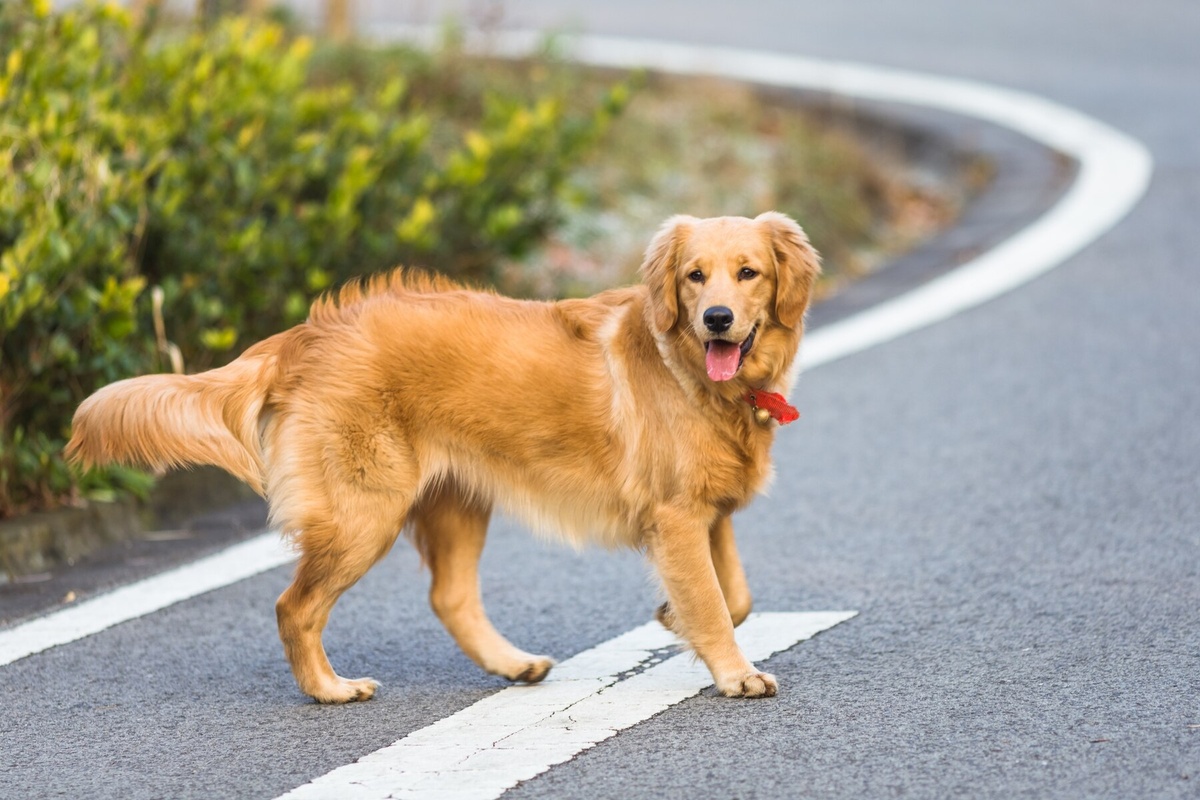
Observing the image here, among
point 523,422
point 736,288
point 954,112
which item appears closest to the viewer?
point 736,288

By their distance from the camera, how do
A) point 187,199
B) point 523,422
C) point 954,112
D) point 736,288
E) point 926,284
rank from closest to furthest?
point 736,288 < point 523,422 < point 187,199 < point 926,284 < point 954,112

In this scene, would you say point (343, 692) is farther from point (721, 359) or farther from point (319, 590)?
point (721, 359)

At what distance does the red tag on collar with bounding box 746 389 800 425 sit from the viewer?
4727 mm

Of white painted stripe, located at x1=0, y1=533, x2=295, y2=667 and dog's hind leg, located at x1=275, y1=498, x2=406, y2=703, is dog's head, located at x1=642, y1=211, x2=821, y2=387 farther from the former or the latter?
white painted stripe, located at x1=0, y1=533, x2=295, y2=667

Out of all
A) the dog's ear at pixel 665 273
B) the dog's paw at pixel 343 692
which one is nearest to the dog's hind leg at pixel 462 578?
the dog's paw at pixel 343 692

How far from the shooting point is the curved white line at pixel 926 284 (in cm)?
555

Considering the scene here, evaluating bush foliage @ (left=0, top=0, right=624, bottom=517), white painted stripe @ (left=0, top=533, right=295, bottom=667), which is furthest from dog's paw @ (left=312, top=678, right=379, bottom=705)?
bush foliage @ (left=0, top=0, right=624, bottom=517)

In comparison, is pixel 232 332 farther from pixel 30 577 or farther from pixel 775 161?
pixel 775 161

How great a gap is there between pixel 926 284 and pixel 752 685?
5.52m

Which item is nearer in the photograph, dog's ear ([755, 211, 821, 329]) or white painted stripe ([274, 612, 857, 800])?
white painted stripe ([274, 612, 857, 800])

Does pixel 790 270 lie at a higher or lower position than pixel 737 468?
higher

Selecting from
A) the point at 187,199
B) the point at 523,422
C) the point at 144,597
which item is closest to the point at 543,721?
the point at 523,422

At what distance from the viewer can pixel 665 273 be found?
4727 millimetres

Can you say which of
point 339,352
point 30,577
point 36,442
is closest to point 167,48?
point 36,442
